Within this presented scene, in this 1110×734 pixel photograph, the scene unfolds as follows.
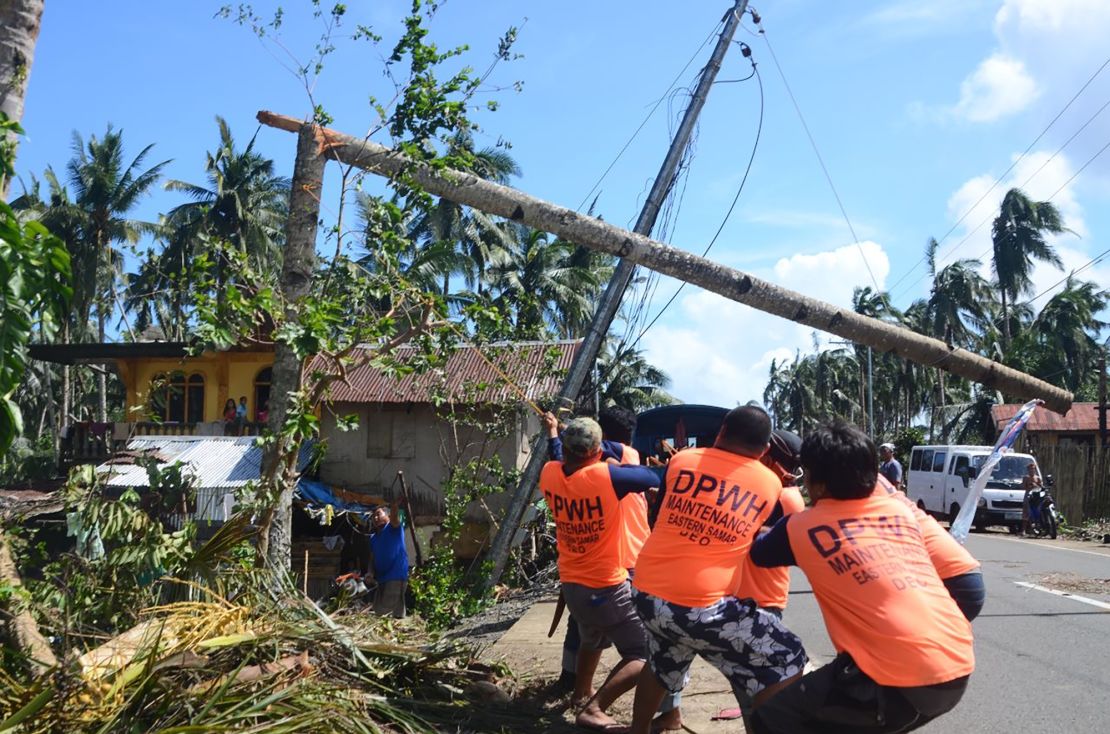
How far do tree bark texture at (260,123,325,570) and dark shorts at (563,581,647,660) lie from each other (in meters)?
2.14

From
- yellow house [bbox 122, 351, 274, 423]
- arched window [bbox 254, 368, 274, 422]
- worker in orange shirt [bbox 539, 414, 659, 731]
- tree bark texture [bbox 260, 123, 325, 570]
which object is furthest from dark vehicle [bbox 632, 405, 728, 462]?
arched window [bbox 254, 368, 274, 422]

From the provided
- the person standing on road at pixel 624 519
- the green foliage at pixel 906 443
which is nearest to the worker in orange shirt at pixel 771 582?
the person standing on road at pixel 624 519

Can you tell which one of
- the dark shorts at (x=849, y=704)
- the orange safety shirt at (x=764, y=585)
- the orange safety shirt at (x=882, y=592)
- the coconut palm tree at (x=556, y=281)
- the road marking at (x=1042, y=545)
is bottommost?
the road marking at (x=1042, y=545)

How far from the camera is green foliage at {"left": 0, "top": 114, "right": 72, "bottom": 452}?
12.7 feet

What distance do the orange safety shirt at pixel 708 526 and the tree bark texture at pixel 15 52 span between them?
13.9 feet

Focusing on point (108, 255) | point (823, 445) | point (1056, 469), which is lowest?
point (1056, 469)

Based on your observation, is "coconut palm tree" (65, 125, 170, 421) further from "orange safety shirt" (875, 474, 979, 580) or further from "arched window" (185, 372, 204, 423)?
"orange safety shirt" (875, 474, 979, 580)

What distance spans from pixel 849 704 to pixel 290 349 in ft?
13.8

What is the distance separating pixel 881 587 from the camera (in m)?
3.26

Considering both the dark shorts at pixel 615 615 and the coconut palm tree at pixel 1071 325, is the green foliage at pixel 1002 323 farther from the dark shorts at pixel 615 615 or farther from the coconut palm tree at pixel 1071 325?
the dark shorts at pixel 615 615

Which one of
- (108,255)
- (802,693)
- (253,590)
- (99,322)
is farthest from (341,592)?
(99,322)

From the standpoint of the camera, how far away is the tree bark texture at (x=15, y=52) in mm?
5547

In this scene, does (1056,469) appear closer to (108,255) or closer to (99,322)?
(108,255)

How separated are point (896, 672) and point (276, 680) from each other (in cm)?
270
